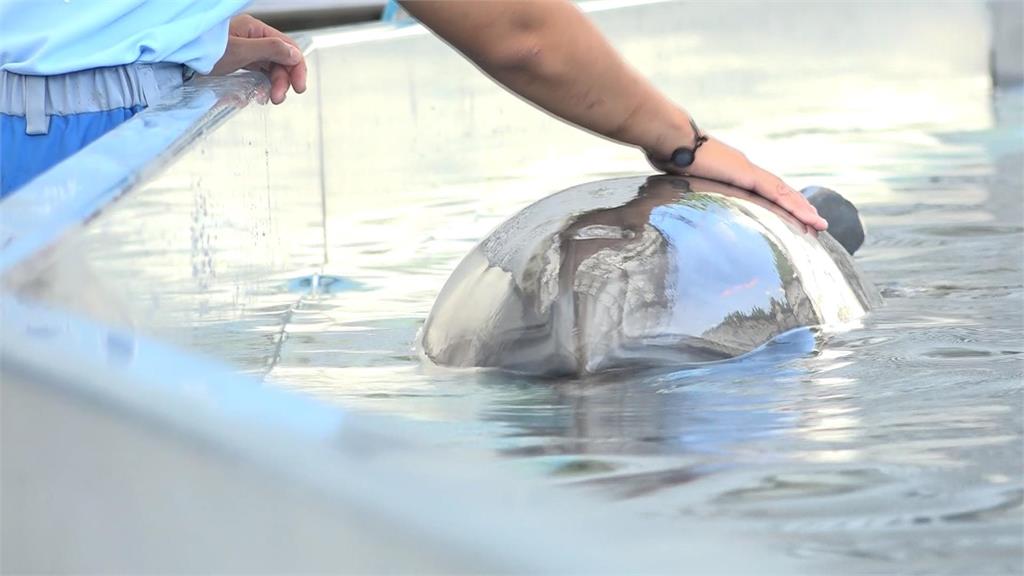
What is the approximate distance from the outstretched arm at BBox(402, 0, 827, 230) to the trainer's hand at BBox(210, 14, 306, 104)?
82cm

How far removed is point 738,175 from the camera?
346cm

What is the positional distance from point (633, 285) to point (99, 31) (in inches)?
42.7

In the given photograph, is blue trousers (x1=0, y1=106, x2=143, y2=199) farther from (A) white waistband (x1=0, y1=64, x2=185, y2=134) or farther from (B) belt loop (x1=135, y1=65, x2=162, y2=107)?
(B) belt loop (x1=135, y1=65, x2=162, y2=107)

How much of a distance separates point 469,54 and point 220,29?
62cm

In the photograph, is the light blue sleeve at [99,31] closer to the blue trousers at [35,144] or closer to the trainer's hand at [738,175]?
the blue trousers at [35,144]

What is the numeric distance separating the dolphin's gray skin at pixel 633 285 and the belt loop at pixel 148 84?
701 mm

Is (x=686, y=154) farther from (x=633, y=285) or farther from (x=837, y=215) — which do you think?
(x=837, y=215)

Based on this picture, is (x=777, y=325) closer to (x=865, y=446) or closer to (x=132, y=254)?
(x=865, y=446)

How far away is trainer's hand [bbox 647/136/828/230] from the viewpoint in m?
3.44

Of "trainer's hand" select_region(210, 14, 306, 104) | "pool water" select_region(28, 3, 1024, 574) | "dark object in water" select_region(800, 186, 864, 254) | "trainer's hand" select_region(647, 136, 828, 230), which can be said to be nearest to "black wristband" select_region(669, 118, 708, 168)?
"trainer's hand" select_region(647, 136, 828, 230)

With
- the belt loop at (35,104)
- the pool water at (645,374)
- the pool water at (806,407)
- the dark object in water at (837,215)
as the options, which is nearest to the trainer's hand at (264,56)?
the pool water at (645,374)

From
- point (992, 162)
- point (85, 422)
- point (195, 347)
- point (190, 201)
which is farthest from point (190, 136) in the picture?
point (992, 162)

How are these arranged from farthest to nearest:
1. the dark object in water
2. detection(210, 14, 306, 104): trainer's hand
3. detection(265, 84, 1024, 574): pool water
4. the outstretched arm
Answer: the dark object in water < detection(210, 14, 306, 104): trainer's hand < the outstretched arm < detection(265, 84, 1024, 574): pool water

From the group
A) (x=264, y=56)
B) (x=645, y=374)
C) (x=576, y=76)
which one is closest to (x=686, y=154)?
(x=576, y=76)
